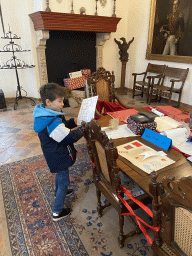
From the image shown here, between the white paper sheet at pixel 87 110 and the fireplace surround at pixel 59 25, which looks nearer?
the white paper sheet at pixel 87 110

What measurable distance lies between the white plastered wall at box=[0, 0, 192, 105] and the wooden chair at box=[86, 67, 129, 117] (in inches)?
93.1

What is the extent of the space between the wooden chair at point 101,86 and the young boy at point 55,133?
117cm

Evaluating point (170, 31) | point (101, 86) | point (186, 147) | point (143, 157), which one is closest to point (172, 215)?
point (143, 157)

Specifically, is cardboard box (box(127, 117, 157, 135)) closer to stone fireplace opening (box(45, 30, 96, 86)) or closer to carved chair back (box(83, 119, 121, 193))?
carved chair back (box(83, 119, 121, 193))

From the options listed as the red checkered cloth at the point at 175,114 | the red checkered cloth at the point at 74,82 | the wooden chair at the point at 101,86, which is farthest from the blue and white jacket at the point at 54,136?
the red checkered cloth at the point at 74,82

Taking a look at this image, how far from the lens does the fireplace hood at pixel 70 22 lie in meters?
3.81

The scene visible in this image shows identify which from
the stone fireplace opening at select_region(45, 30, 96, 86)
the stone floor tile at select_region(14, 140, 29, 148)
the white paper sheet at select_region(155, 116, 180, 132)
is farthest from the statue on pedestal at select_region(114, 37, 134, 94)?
the white paper sheet at select_region(155, 116, 180, 132)

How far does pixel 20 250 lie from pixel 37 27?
162 inches

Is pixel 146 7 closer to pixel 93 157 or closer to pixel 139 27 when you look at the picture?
pixel 139 27

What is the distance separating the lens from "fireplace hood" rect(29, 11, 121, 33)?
381cm

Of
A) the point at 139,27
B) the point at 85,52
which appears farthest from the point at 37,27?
the point at 139,27

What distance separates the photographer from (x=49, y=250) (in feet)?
4.56

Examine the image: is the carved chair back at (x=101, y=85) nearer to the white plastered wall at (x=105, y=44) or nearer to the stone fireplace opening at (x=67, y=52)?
the white plastered wall at (x=105, y=44)

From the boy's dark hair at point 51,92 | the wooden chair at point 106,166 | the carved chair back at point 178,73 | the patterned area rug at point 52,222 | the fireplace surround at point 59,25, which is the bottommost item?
the patterned area rug at point 52,222
